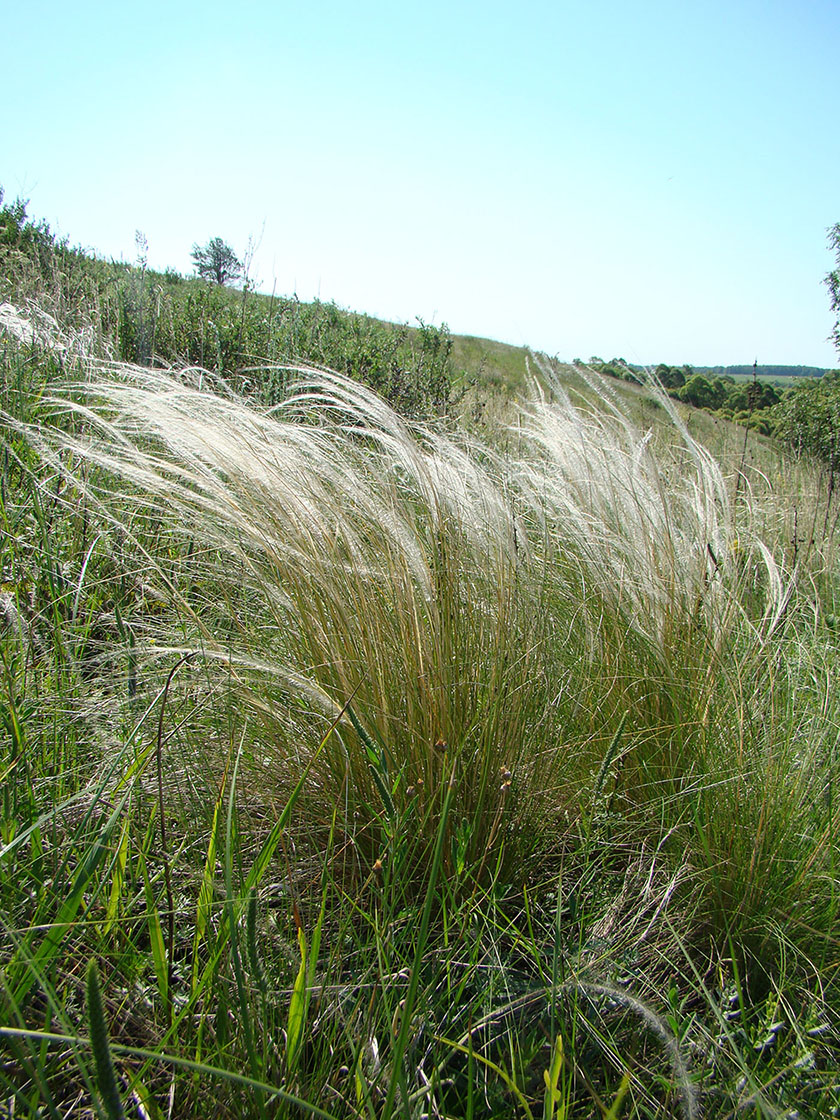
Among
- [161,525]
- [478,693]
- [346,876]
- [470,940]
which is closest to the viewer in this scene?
[470,940]

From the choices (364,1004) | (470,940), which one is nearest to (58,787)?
(364,1004)

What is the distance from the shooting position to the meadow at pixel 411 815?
98 centimetres

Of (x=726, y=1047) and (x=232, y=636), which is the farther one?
(x=232, y=636)

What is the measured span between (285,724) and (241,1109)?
69cm

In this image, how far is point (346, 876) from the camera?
139 centimetres

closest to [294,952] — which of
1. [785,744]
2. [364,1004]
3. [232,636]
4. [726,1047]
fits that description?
[364,1004]

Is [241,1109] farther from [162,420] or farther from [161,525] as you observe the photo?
[161,525]

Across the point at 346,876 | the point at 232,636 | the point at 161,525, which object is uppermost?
the point at 161,525

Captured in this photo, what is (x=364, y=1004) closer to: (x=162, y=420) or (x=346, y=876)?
(x=346, y=876)

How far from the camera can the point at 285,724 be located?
57.4 inches

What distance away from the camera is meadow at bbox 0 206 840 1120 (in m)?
0.98

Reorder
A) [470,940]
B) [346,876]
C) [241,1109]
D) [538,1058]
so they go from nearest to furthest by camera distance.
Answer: [241,1109] → [538,1058] → [470,940] → [346,876]

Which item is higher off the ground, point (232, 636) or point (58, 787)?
point (232, 636)

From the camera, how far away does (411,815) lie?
1367mm
